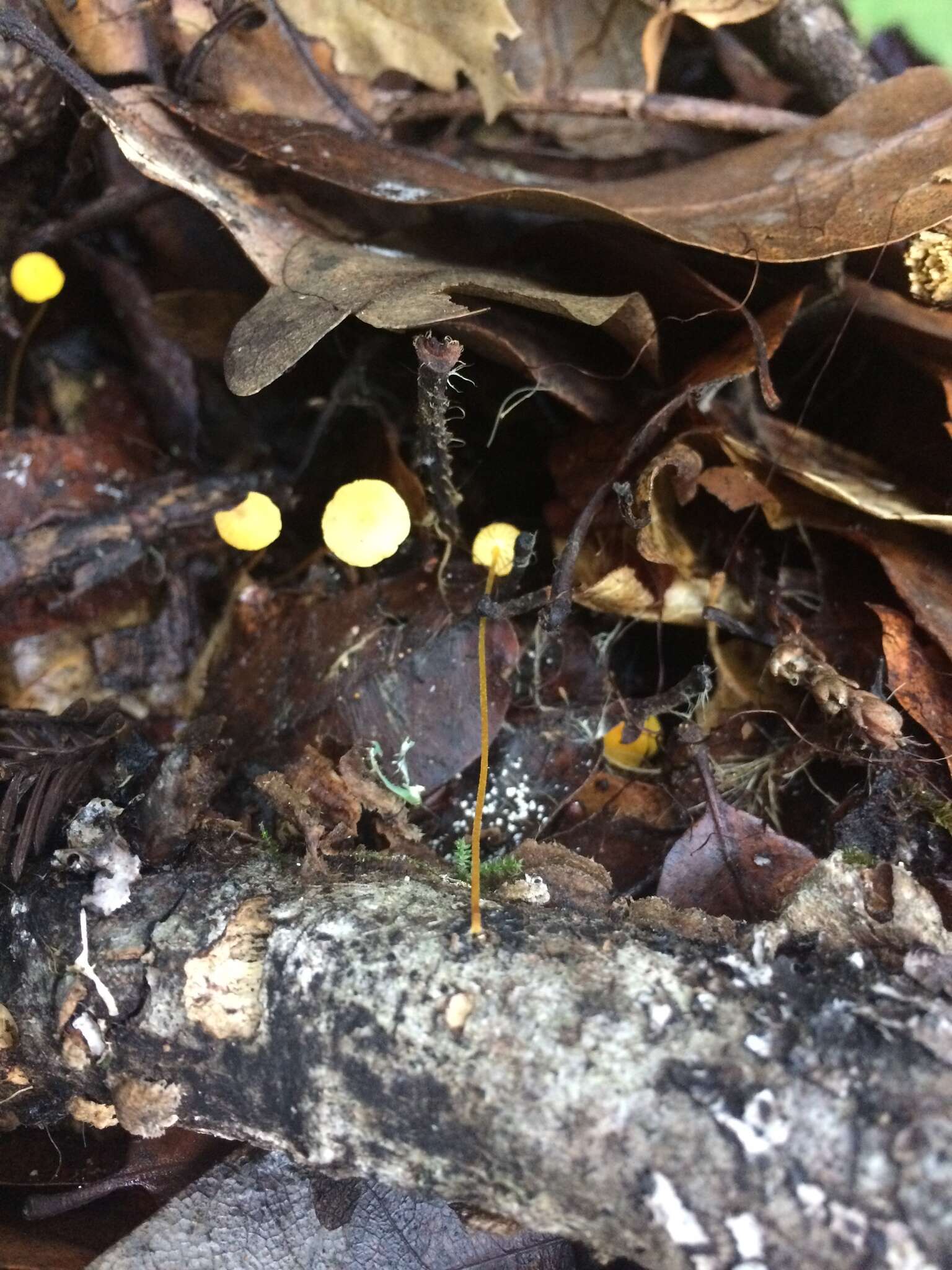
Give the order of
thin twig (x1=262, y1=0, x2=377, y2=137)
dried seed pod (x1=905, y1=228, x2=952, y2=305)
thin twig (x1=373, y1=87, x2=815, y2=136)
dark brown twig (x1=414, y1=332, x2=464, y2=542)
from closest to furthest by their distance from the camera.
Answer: dark brown twig (x1=414, y1=332, x2=464, y2=542)
dried seed pod (x1=905, y1=228, x2=952, y2=305)
thin twig (x1=262, y1=0, x2=377, y2=137)
thin twig (x1=373, y1=87, x2=815, y2=136)

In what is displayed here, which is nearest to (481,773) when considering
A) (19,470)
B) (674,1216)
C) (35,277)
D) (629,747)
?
(629,747)

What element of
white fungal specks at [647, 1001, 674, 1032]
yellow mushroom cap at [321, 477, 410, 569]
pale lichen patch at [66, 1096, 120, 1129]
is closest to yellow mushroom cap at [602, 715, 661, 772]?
yellow mushroom cap at [321, 477, 410, 569]

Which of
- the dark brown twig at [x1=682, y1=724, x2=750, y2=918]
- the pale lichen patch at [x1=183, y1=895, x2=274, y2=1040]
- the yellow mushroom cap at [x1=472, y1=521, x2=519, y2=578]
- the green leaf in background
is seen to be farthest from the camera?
the yellow mushroom cap at [x1=472, y1=521, x2=519, y2=578]

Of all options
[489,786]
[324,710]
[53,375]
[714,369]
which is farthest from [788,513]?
[53,375]

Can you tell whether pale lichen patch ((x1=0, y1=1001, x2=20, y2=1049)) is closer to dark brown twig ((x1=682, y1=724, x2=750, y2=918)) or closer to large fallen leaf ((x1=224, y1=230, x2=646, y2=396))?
large fallen leaf ((x1=224, y1=230, x2=646, y2=396))

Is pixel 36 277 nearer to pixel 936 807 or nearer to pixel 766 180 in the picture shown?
pixel 766 180

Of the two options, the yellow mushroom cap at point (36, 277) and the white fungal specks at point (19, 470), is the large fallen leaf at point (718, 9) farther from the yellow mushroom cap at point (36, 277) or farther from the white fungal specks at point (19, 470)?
the white fungal specks at point (19, 470)

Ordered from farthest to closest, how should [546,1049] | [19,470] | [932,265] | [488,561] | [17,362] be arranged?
[17,362]
[19,470]
[488,561]
[932,265]
[546,1049]
